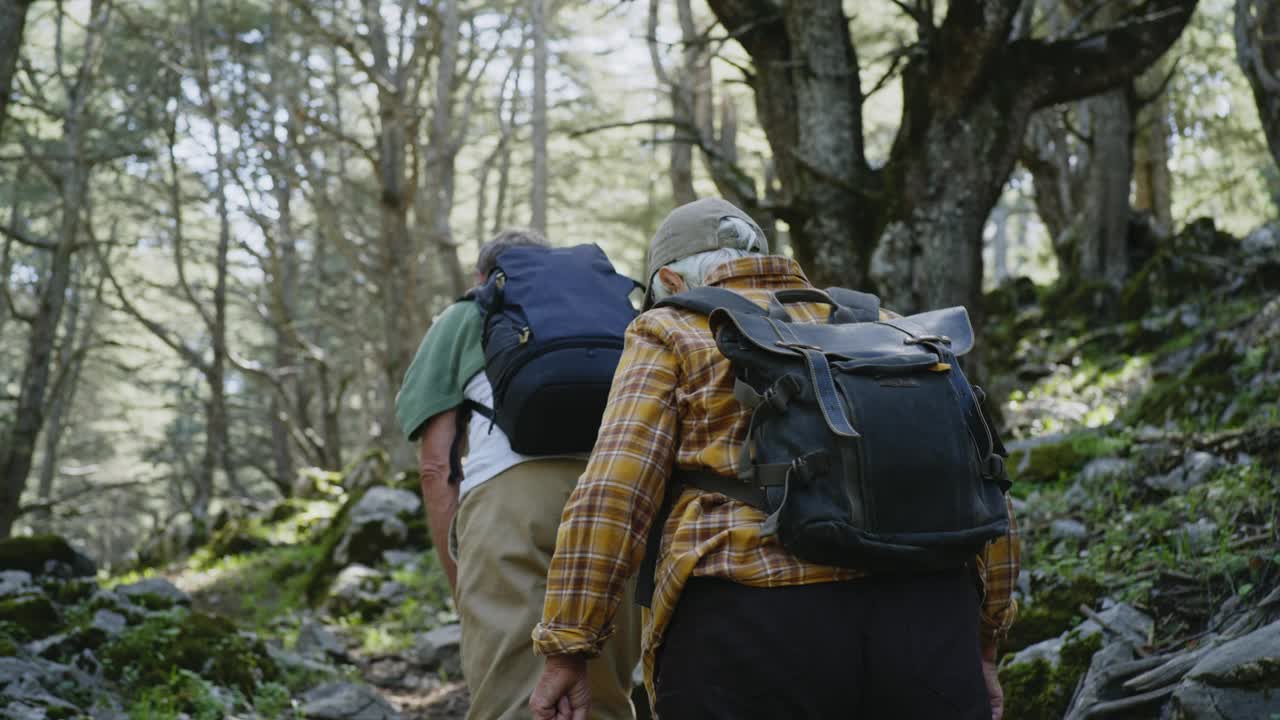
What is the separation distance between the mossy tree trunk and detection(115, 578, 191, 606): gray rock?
15.1ft

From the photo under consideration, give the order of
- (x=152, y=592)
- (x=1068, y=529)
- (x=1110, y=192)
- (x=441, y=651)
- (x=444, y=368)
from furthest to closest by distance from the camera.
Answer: (x=1110, y=192), (x=441, y=651), (x=152, y=592), (x=1068, y=529), (x=444, y=368)

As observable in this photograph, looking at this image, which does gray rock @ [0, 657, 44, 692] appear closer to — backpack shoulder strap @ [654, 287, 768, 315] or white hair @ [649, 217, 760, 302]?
white hair @ [649, 217, 760, 302]

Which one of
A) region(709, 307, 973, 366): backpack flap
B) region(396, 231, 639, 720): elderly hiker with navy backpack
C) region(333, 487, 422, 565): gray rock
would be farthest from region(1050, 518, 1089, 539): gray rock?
region(333, 487, 422, 565): gray rock

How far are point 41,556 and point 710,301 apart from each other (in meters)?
6.90

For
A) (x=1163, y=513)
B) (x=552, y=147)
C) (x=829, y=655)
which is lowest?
(x=1163, y=513)

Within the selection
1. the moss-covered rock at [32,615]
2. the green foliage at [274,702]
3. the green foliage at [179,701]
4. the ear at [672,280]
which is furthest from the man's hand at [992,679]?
the moss-covered rock at [32,615]

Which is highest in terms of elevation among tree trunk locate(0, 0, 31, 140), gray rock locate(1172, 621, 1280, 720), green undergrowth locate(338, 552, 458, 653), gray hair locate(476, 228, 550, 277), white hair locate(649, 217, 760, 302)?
tree trunk locate(0, 0, 31, 140)

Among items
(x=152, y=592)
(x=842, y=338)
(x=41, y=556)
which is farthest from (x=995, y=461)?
(x=41, y=556)

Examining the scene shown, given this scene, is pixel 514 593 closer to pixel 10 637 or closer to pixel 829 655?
pixel 829 655

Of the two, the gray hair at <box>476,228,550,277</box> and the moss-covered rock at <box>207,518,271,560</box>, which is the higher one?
the gray hair at <box>476,228,550,277</box>

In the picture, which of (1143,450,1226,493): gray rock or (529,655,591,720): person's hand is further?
(1143,450,1226,493): gray rock

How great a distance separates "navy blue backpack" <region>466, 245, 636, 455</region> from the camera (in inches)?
125

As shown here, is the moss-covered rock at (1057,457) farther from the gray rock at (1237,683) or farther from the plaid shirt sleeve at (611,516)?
the plaid shirt sleeve at (611,516)

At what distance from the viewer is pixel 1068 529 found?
5.46 metres
